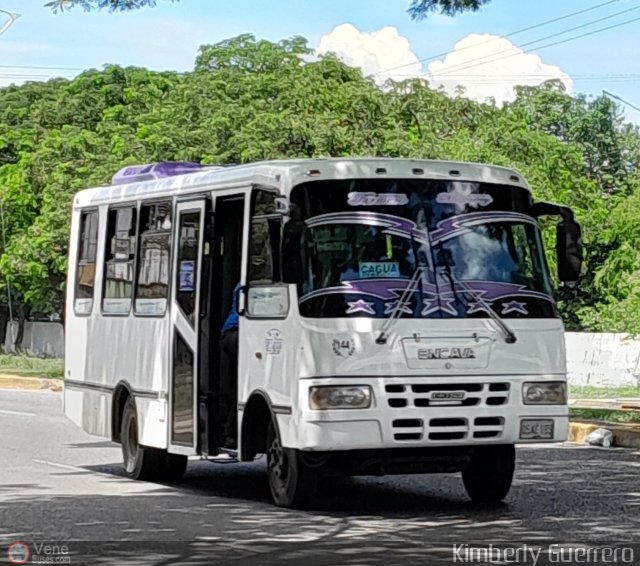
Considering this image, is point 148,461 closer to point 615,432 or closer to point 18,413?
point 615,432

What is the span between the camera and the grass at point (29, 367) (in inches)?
1503

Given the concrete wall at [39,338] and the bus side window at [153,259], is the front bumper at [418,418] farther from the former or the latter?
the concrete wall at [39,338]

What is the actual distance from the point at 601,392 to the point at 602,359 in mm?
5470

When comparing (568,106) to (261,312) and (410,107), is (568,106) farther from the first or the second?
(261,312)

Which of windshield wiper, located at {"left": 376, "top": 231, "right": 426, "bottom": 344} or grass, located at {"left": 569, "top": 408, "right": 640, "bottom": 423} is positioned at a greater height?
windshield wiper, located at {"left": 376, "top": 231, "right": 426, "bottom": 344}

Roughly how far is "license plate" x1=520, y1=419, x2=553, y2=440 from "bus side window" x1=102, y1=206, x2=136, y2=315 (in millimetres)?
4944

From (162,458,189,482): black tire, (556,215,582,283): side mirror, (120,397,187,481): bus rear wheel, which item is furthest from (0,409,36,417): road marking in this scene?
(556,215,582,283): side mirror

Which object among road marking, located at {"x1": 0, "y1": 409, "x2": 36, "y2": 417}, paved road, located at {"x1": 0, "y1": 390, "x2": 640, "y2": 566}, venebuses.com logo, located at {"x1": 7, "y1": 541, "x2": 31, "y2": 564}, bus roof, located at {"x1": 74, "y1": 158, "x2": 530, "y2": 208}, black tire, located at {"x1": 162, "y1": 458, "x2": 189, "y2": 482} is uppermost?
bus roof, located at {"x1": 74, "y1": 158, "x2": 530, "y2": 208}

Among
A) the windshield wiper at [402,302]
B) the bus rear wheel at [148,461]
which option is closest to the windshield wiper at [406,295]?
the windshield wiper at [402,302]

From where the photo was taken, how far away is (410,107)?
42.2 metres

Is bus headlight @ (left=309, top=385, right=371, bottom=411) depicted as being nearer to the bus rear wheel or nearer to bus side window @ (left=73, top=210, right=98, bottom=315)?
the bus rear wheel

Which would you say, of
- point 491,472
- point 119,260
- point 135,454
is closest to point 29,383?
point 119,260

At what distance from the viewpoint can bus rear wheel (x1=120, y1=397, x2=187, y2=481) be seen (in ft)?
48.8

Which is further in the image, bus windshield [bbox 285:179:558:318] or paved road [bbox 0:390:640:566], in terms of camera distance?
bus windshield [bbox 285:179:558:318]
